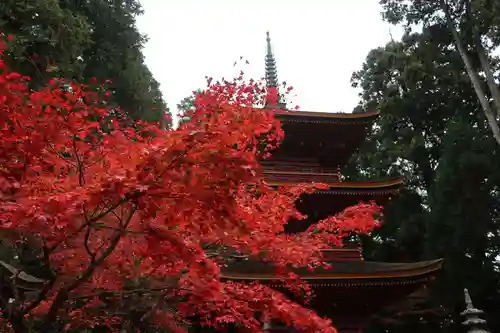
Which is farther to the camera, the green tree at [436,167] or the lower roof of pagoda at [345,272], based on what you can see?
the green tree at [436,167]

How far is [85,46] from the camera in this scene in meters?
12.4

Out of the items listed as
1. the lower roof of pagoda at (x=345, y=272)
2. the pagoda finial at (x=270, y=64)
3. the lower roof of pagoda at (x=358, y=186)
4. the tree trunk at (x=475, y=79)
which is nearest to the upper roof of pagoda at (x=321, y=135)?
the lower roof of pagoda at (x=358, y=186)

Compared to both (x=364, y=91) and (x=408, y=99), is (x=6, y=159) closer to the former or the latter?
(x=408, y=99)

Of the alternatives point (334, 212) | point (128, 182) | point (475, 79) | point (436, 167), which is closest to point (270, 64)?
point (436, 167)

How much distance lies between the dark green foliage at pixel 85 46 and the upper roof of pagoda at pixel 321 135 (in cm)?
434

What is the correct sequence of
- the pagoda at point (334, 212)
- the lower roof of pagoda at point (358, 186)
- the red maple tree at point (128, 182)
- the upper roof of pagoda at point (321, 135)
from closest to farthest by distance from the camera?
1. the red maple tree at point (128, 182)
2. the pagoda at point (334, 212)
3. the lower roof of pagoda at point (358, 186)
4. the upper roof of pagoda at point (321, 135)

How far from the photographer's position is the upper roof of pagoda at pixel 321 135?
39.2ft

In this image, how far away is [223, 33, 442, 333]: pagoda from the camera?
9602 millimetres

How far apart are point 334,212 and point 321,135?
2.22 meters

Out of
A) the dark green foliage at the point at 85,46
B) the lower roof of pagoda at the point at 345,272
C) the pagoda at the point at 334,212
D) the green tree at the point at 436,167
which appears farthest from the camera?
the green tree at the point at 436,167

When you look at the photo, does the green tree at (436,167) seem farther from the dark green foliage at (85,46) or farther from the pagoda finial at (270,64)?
the dark green foliage at (85,46)

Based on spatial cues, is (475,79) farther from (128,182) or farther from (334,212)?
(128,182)

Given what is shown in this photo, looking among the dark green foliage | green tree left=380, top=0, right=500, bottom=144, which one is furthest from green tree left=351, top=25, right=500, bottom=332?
the dark green foliage

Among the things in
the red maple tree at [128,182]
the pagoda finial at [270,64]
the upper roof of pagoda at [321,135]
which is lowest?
the red maple tree at [128,182]
